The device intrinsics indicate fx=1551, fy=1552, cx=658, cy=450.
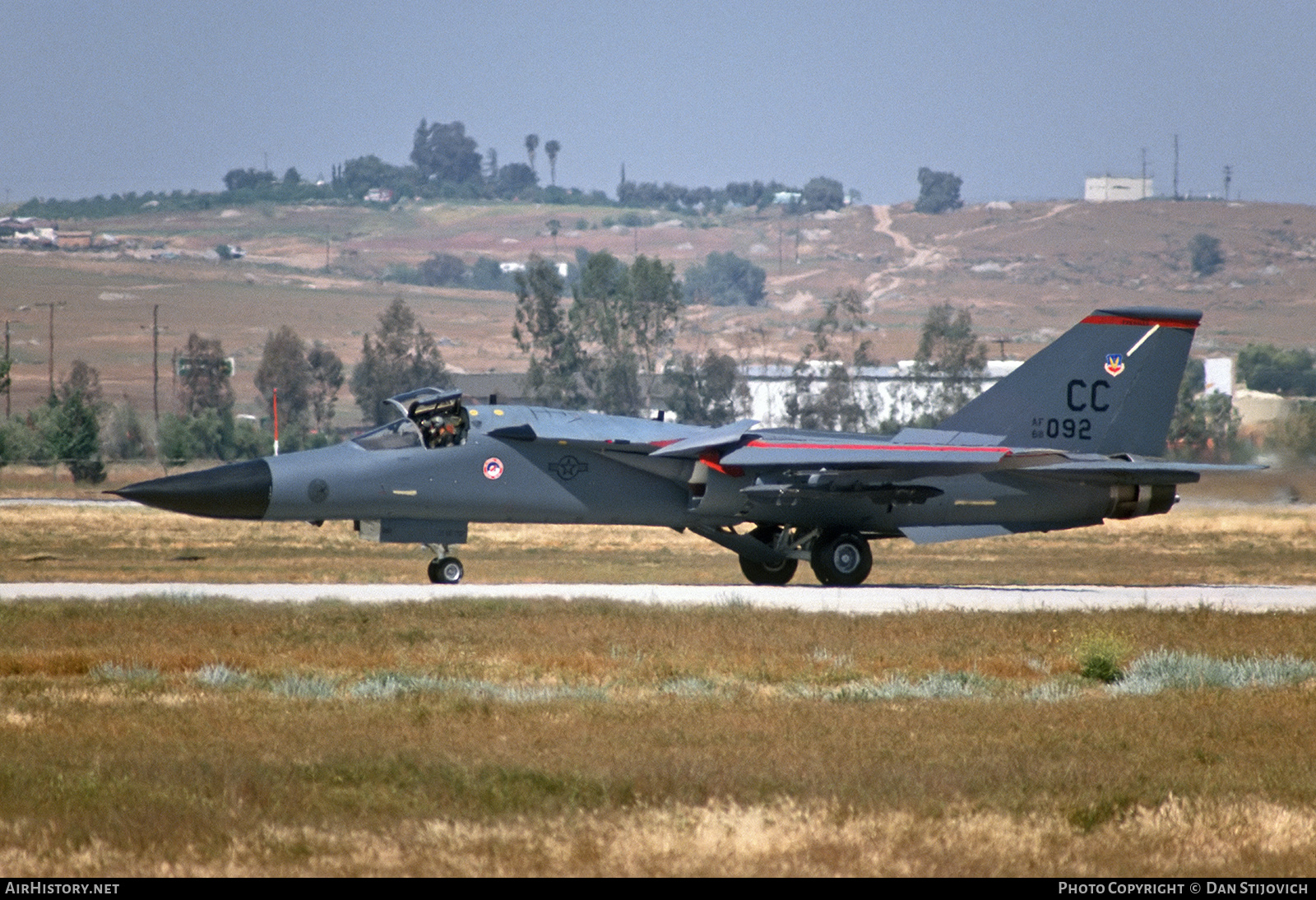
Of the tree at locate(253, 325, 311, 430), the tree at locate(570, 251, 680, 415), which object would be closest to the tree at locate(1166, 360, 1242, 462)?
the tree at locate(570, 251, 680, 415)

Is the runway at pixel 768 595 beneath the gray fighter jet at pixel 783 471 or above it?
beneath

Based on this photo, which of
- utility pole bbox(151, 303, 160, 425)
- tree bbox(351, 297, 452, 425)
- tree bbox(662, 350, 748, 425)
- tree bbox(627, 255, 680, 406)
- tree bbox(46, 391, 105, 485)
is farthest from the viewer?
tree bbox(351, 297, 452, 425)

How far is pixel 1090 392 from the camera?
2141cm

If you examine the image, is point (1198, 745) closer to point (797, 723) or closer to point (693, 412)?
point (797, 723)

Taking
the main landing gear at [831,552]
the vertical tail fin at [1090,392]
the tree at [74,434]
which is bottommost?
the tree at [74,434]

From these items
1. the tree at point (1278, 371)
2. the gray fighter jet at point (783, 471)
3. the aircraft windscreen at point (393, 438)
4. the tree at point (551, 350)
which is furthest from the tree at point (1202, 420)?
the aircraft windscreen at point (393, 438)

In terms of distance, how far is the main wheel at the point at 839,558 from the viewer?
2102cm

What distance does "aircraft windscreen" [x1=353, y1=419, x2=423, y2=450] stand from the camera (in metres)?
19.9

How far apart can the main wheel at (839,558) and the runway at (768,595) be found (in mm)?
453

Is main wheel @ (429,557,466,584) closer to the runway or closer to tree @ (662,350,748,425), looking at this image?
the runway

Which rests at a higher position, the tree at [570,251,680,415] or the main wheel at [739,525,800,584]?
the tree at [570,251,680,415]

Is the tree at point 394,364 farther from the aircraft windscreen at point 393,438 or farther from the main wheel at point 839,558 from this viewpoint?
the main wheel at point 839,558

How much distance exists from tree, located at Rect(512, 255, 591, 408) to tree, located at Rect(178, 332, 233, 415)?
1011 inches

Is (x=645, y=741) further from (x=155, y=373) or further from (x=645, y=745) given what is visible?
(x=155, y=373)
